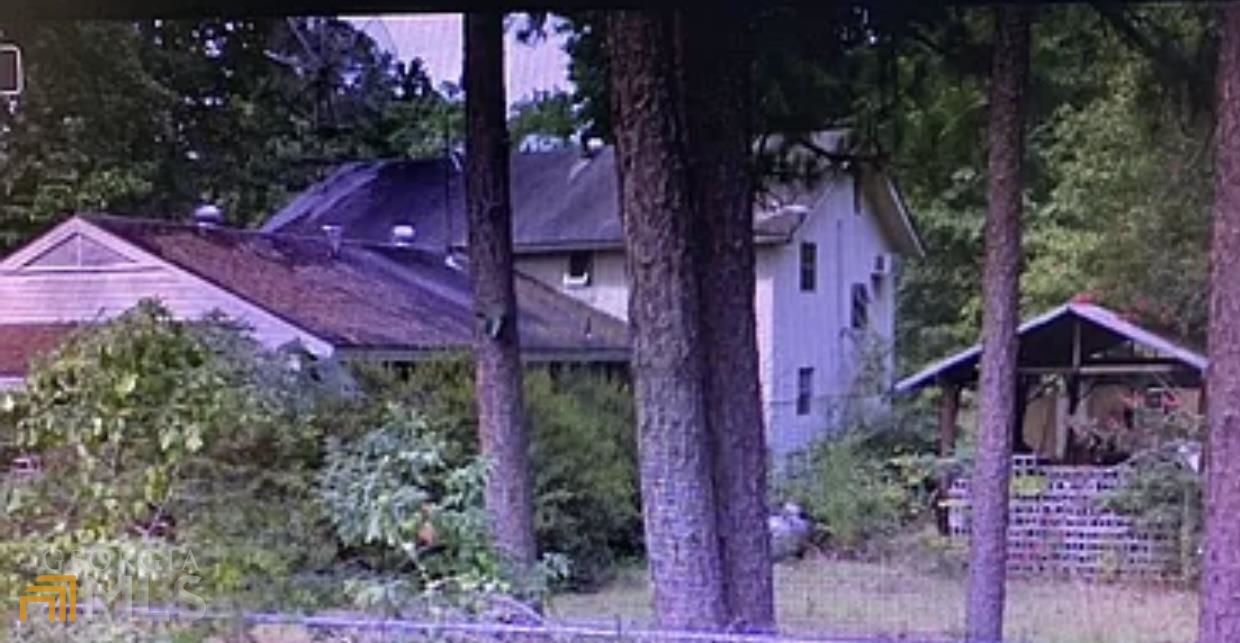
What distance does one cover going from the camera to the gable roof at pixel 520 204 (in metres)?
6.58

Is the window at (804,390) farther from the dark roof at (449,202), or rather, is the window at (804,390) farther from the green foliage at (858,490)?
the dark roof at (449,202)

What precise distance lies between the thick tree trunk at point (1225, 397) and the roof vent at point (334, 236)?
5.74 m

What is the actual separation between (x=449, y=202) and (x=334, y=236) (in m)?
0.62

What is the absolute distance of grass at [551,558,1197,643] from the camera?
495cm

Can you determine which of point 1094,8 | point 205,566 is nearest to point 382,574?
point 205,566

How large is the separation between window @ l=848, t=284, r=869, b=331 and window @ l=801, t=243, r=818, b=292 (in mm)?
355

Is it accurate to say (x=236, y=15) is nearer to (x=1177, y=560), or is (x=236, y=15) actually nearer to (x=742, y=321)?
(x=742, y=321)

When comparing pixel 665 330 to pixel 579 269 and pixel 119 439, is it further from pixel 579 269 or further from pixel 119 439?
pixel 579 269

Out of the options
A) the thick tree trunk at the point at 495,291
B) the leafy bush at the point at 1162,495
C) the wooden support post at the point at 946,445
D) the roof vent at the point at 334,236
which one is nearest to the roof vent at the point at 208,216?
the roof vent at the point at 334,236

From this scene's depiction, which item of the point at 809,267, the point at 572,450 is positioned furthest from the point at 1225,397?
the point at 809,267

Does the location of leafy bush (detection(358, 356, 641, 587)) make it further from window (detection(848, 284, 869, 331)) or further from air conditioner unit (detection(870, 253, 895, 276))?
window (detection(848, 284, 869, 331))

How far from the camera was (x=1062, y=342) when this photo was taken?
7969 millimetres

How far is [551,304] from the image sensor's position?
8797 mm

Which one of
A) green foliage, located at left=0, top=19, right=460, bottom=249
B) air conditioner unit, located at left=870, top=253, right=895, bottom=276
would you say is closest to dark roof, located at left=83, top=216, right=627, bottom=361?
green foliage, located at left=0, top=19, right=460, bottom=249
